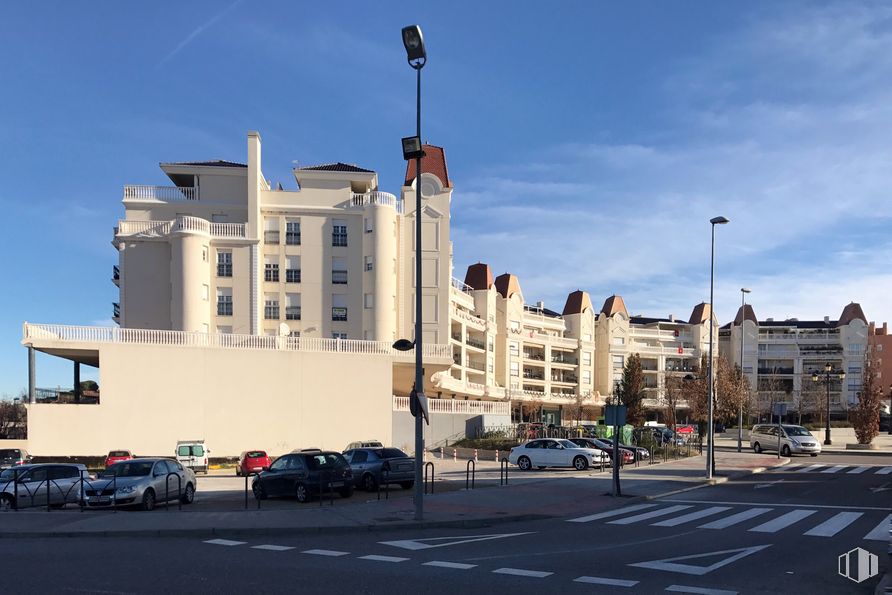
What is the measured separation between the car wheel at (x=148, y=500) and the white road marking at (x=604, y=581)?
12.6 meters

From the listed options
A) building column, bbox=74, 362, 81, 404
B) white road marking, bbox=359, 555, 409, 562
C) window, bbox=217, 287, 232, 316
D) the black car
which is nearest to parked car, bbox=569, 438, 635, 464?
the black car

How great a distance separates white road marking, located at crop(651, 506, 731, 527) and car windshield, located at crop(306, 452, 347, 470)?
360 inches

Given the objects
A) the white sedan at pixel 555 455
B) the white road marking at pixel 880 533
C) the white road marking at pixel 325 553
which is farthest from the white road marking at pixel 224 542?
the white sedan at pixel 555 455

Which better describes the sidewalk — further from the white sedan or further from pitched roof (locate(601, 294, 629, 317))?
pitched roof (locate(601, 294, 629, 317))

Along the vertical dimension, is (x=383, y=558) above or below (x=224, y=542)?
above

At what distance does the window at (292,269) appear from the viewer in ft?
182

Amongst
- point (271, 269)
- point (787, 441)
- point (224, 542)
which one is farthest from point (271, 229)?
point (224, 542)

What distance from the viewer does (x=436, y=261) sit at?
57.1 metres

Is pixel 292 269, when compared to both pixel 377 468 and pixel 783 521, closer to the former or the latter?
pixel 377 468

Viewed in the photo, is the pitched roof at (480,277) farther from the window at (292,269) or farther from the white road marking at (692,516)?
the white road marking at (692,516)

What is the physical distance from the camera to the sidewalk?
14383 millimetres

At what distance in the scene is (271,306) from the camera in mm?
55531

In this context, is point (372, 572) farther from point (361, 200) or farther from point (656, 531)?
point (361, 200)

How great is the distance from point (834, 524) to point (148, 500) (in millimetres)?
16068
